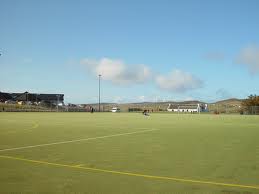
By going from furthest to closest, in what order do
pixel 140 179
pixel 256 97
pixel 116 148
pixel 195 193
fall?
pixel 256 97 → pixel 116 148 → pixel 140 179 → pixel 195 193

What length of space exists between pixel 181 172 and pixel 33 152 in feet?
17.9

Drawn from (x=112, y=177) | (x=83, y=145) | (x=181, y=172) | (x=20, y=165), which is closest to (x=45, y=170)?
(x=20, y=165)

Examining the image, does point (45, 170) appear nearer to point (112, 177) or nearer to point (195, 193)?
point (112, 177)

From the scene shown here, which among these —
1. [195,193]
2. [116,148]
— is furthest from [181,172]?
[116,148]

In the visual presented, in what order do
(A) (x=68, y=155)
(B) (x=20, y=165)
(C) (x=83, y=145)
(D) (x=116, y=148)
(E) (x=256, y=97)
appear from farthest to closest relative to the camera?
(E) (x=256, y=97)
(C) (x=83, y=145)
(D) (x=116, y=148)
(A) (x=68, y=155)
(B) (x=20, y=165)

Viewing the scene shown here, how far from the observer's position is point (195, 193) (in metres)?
7.09

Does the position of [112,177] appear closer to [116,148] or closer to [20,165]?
[20,165]

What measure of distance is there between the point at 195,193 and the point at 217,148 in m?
7.49

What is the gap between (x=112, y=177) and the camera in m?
8.54

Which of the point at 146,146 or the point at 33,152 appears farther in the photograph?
the point at 146,146

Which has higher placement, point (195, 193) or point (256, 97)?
point (256, 97)

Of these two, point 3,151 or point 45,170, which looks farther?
point 3,151

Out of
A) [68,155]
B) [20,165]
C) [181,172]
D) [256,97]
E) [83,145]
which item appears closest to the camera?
[181,172]

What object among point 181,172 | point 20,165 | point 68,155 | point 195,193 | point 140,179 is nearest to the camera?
point 195,193
